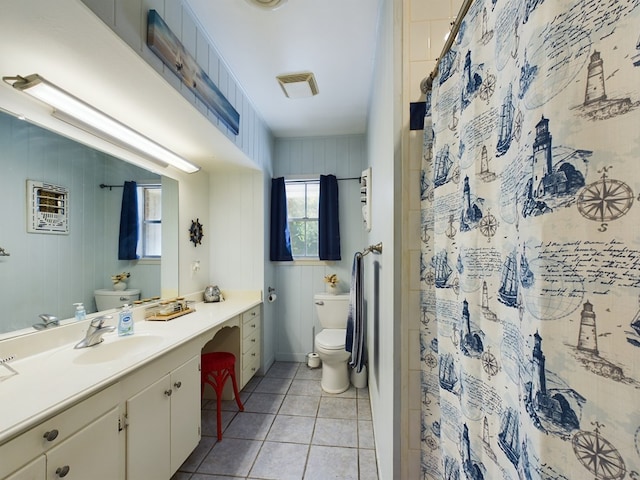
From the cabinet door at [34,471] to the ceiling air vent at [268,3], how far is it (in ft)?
6.64

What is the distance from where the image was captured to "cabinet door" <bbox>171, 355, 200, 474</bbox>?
1.42 metres

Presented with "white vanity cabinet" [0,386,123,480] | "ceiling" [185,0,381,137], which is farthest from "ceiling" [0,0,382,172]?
"white vanity cabinet" [0,386,123,480]

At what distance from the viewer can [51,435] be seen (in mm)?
826

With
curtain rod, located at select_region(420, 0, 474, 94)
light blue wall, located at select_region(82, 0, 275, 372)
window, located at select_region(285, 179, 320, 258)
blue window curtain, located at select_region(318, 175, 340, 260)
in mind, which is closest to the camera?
curtain rod, located at select_region(420, 0, 474, 94)

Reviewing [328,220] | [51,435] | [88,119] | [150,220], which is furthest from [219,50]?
[51,435]

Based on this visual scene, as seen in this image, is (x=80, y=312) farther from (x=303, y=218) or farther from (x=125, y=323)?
(x=303, y=218)

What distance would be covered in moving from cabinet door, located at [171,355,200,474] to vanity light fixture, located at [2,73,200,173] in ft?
4.71

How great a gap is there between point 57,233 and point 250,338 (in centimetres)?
160

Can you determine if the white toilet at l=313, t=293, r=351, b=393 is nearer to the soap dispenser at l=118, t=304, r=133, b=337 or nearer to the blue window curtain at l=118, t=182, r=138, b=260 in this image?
the soap dispenser at l=118, t=304, r=133, b=337

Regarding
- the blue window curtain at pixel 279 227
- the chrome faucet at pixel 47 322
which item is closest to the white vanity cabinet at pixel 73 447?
the chrome faucet at pixel 47 322

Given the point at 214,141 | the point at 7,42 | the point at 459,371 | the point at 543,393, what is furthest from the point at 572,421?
the point at 214,141

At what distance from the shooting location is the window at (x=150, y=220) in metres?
2.03

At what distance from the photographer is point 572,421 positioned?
0.35 metres

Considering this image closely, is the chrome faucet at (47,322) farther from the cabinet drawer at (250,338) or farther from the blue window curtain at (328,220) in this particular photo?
the blue window curtain at (328,220)
